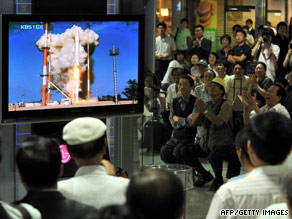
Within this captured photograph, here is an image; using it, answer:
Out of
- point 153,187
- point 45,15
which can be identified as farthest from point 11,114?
point 153,187

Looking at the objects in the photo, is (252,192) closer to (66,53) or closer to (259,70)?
(66,53)

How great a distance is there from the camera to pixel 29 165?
7.27 ft

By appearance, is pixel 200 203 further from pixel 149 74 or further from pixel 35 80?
pixel 35 80

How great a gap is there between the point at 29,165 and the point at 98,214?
0.90m

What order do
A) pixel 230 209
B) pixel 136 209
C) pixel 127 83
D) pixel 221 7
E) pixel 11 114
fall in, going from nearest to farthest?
pixel 136 209 < pixel 230 209 < pixel 11 114 < pixel 127 83 < pixel 221 7

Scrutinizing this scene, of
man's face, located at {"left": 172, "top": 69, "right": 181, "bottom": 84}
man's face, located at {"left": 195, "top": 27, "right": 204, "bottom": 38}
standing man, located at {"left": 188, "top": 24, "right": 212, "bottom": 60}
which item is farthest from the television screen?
man's face, located at {"left": 195, "top": 27, "right": 204, "bottom": 38}

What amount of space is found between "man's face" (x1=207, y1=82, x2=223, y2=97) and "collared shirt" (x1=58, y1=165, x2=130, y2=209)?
366 cm

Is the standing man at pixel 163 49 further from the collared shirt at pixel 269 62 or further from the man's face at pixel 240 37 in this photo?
the collared shirt at pixel 269 62

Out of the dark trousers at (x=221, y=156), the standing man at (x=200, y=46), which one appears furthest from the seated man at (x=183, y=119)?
the standing man at (x=200, y=46)

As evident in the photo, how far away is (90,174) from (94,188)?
0.07 meters

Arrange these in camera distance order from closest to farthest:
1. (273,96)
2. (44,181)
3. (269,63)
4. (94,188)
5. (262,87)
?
(44,181) < (94,188) < (273,96) < (262,87) < (269,63)

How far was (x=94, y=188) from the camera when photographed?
8.25ft

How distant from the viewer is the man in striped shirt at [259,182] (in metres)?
2.39

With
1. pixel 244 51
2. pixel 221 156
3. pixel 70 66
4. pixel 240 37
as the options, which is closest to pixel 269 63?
pixel 244 51
